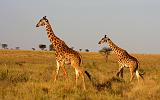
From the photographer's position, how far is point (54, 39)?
15656 mm

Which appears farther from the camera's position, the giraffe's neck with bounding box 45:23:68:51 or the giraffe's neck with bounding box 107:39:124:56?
the giraffe's neck with bounding box 107:39:124:56

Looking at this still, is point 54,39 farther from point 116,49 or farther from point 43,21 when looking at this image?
point 116,49

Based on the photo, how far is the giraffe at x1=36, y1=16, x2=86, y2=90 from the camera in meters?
14.5

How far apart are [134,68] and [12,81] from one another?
20.8 feet

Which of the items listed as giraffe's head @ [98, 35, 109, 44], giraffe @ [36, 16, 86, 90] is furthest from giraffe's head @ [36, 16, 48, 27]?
giraffe's head @ [98, 35, 109, 44]

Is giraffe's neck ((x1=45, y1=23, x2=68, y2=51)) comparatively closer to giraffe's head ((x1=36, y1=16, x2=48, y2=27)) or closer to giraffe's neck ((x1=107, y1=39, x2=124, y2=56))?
giraffe's head ((x1=36, y1=16, x2=48, y2=27))

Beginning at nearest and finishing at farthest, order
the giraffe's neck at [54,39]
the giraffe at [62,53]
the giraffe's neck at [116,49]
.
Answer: the giraffe at [62,53]
the giraffe's neck at [54,39]
the giraffe's neck at [116,49]

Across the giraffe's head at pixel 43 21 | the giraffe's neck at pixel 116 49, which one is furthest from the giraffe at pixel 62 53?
the giraffe's neck at pixel 116 49

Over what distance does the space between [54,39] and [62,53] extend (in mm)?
1053

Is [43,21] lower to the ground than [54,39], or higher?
higher

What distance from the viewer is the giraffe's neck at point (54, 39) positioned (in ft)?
49.9

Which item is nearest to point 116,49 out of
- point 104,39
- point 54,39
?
point 104,39

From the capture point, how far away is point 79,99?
11547mm

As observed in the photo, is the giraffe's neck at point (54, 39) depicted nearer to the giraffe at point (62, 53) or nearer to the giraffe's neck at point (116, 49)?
the giraffe at point (62, 53)
